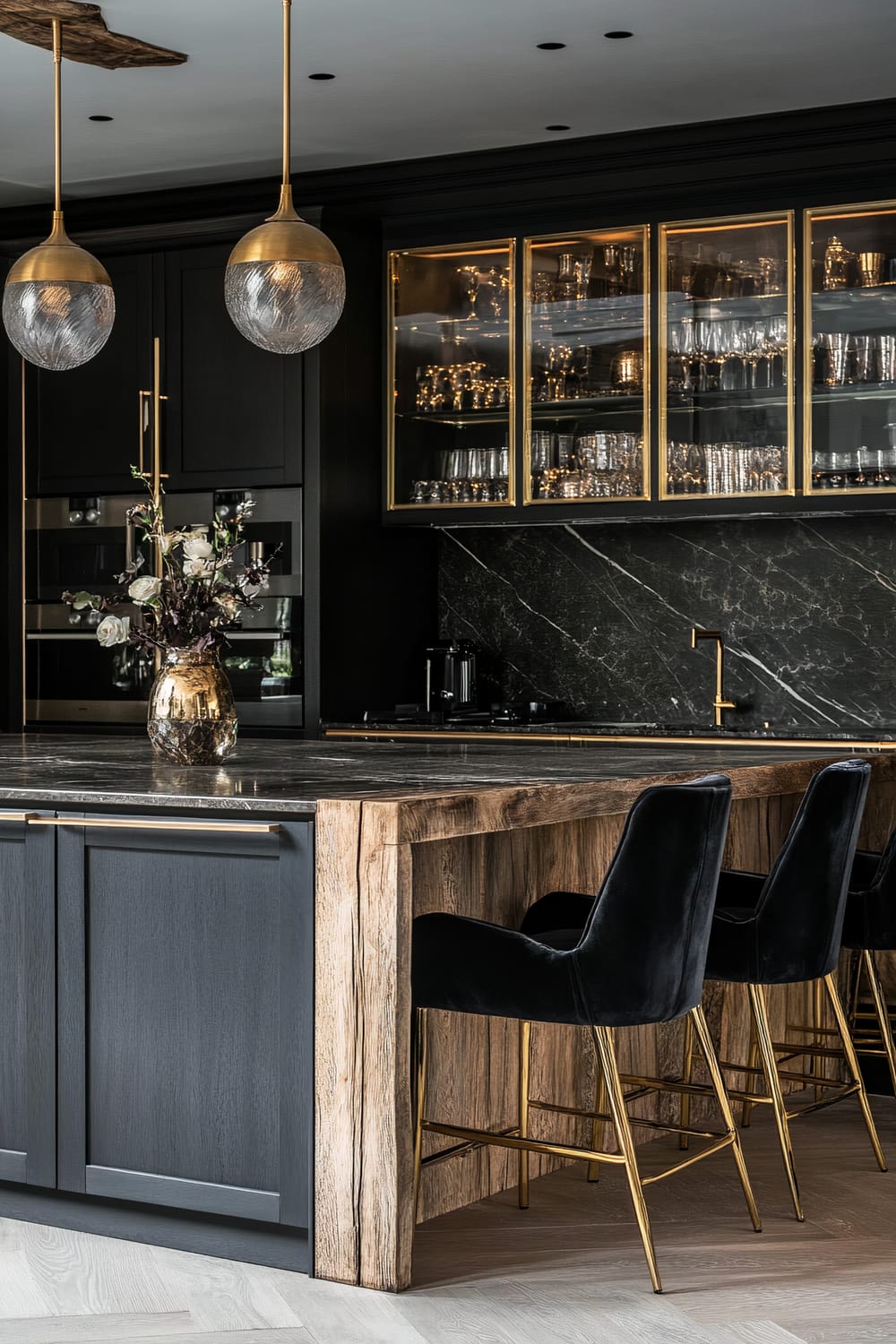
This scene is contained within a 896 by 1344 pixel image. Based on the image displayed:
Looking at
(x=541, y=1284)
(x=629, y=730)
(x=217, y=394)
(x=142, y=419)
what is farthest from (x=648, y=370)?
(x=541, y=1284)

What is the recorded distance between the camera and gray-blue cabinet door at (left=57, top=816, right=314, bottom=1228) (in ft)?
9.73

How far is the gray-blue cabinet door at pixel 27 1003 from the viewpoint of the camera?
3.22m

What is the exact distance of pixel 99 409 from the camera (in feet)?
20.5

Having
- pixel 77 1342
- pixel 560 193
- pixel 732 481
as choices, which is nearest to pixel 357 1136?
pixel 77 1342

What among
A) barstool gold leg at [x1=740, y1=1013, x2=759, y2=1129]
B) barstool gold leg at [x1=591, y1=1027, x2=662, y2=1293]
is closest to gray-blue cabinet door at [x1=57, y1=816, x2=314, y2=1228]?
barstool gold leg at [x1=591, y1=1027, x2=662, y2=1293]

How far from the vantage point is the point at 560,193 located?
5.67m

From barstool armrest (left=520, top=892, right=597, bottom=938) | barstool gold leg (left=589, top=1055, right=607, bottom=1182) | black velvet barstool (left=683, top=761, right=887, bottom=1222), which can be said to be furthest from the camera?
barstool gold leg (left=589, top=1055, right=607, bottom=1182)

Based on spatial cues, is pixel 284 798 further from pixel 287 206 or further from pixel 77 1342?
pixel 287 206

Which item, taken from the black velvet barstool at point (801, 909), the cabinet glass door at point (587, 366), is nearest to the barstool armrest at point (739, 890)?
the black velvet barstool at point (801, 909)

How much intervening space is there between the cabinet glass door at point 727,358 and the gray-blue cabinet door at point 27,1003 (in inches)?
116

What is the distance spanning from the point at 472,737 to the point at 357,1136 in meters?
2.78

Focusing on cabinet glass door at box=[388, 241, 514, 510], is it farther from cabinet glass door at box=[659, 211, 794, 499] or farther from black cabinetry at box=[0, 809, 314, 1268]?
black cabinetry at box=[0, 809, 314, 1268]

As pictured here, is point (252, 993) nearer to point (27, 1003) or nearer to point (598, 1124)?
point (27, 1003)

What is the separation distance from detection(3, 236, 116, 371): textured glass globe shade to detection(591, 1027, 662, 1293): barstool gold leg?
6.52 ft
